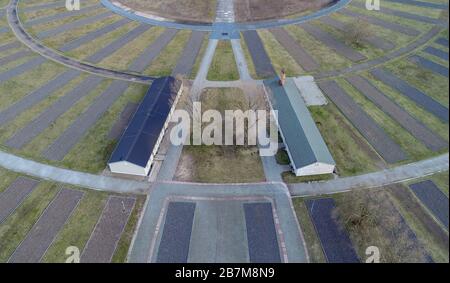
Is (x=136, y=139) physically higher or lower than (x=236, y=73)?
lower

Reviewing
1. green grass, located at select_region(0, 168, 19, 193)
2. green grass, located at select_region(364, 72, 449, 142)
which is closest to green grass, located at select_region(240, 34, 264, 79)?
green grass, located at select_region(364, 72, 449, 142)

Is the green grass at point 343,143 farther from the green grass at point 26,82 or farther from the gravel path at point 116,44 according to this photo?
the green grass at point 26,82

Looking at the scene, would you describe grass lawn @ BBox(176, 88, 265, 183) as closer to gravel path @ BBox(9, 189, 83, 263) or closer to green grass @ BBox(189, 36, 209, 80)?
Result: gravel path @ BBox(9, 189, 83, 263)

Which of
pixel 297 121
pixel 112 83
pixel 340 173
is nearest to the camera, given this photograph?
pixel 340 173

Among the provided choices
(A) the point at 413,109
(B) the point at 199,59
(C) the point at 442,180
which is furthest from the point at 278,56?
(C) the point at 442,180

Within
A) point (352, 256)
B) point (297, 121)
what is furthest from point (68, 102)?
point (352, 256)

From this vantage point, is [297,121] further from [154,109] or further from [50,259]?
[50,259]

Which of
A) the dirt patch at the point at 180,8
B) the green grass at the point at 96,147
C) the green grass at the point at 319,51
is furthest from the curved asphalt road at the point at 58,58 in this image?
the green grass at the point at 319,51

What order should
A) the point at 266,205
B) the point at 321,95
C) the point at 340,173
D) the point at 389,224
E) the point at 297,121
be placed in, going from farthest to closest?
the point at 321,95, the point at 297,121, the point at 340,173, the point at 266,205, the point at 389,224
